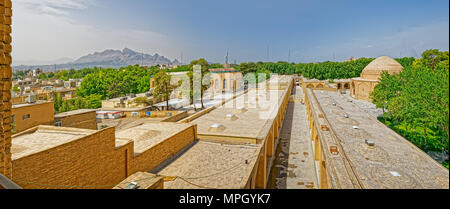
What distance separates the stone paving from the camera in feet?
44.8

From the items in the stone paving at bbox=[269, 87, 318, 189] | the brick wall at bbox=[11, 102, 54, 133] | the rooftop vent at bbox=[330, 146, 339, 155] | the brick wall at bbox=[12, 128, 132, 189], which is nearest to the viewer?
the brick wall at bbox=[12, 128, 132, 189]

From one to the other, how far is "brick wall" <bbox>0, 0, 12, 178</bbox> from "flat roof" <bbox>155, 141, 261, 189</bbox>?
398 cm

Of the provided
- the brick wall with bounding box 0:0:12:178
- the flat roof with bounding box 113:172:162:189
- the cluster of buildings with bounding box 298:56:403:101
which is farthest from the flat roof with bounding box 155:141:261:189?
the cluster of buildings with bounding box 298:56:403:101

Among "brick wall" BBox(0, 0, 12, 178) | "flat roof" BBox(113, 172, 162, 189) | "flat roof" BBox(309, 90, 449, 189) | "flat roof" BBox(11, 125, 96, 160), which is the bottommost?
"flat roof" BBox(309, 90, 449, 189)

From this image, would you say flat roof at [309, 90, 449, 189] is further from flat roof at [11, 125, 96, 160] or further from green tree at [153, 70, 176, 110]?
green tree at [153, 70, 176, 110]

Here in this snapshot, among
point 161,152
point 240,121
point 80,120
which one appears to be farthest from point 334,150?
point 80,120

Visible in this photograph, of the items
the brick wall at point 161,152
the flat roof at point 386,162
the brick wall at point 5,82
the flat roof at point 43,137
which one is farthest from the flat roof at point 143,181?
the flat roof at point 386,162

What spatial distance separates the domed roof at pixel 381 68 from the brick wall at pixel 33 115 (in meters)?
38.6

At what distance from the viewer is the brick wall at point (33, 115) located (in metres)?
14.0

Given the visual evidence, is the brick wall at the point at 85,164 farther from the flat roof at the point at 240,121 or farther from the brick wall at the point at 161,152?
the flat roof at the point at 240,121

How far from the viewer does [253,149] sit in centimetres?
1091
